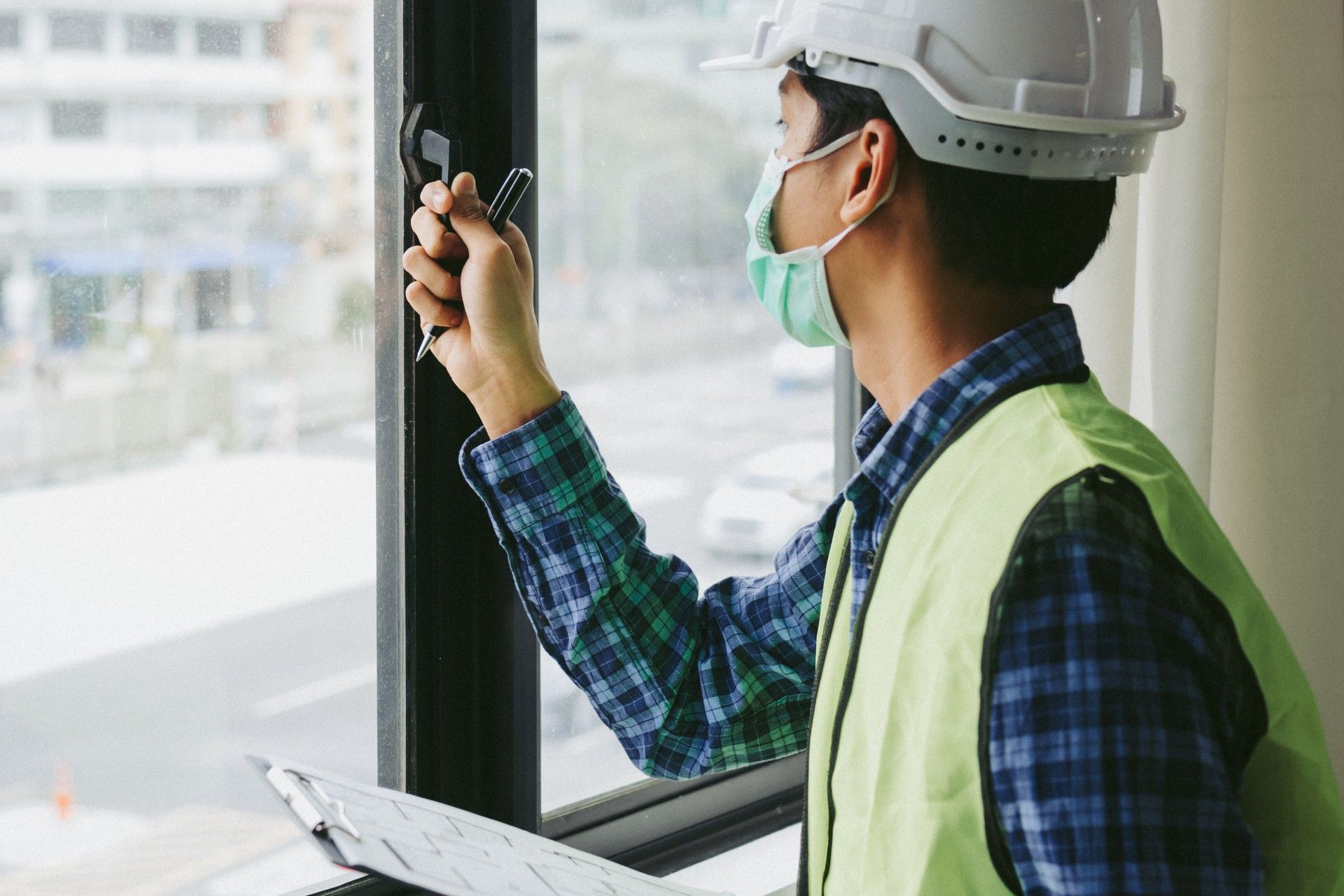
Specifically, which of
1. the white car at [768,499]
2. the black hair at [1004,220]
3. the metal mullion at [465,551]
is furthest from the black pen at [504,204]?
the white car at [768,499]

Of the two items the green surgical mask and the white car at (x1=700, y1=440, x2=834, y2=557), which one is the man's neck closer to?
the green surgical mask

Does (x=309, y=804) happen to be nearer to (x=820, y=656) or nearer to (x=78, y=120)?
(x=820, y=656)

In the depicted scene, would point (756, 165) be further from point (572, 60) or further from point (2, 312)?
point (2, 312)

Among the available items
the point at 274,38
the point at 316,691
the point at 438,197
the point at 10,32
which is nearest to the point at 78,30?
the point at 10,32

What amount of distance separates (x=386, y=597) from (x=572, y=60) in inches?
21.4

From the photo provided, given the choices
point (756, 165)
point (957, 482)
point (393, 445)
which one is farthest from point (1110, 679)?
point (756, 165)

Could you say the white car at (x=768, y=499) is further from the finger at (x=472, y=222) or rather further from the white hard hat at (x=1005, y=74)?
the white hard hat at (x=1005, y=74)

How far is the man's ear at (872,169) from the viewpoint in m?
0.77

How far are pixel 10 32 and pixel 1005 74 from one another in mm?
683

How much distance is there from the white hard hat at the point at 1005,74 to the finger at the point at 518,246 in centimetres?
30

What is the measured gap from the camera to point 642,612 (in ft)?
3.21

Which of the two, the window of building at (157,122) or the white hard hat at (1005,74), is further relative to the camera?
the window of building at (157,122)

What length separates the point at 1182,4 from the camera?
1.23m

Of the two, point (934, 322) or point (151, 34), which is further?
point (151, 34)
